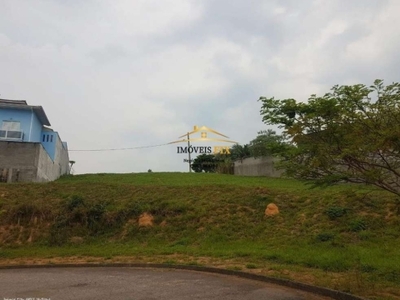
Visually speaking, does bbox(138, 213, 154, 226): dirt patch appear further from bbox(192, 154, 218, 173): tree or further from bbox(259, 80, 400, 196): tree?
bbox(192, 154, 218, 173): tree

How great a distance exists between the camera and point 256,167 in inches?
1331

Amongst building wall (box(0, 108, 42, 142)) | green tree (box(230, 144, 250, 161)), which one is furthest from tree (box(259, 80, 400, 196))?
green tree (box(230, 144, 250, 161))

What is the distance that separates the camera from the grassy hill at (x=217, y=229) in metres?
10.0

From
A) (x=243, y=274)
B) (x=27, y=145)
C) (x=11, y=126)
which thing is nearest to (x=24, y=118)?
(x=11, y=126)

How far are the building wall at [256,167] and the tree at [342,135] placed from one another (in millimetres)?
23520

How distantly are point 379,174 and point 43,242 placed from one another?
524 inches

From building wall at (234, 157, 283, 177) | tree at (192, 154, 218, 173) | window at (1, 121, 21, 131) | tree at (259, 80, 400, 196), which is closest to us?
tree at (259, 80, 400, 196)

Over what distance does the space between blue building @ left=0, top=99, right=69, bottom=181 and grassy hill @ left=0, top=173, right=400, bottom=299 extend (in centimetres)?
272

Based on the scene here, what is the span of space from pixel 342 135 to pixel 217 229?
888cm

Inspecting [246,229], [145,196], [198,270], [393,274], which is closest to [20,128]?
[145,196]

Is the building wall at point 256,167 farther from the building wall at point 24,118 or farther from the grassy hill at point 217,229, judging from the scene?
the building wall at point 24,118

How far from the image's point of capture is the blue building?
72.1 feet

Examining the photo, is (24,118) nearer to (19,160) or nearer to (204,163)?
(19,160)

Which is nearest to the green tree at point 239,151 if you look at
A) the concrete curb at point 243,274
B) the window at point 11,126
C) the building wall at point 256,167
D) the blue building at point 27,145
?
the building wall at point 256,167
